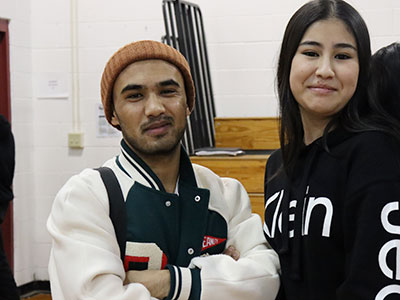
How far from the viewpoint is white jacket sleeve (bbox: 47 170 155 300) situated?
1.35 meters

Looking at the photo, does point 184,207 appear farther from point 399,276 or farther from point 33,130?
point 33,130

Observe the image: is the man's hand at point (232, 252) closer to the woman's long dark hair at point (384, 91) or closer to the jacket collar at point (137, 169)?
the jacket collar at point (137, 169)

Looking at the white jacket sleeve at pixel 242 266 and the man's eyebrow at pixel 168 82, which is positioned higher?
the man's eyebrow at pixel 168 82

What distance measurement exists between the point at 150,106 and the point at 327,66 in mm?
449

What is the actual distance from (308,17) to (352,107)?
0.24 m

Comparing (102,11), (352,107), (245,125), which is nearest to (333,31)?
(352,107)

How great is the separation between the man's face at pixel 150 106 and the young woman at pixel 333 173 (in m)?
0.29

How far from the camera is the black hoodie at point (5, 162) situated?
3043 millimetres

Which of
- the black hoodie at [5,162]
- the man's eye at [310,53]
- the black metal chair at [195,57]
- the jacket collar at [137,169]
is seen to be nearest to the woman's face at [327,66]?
the man's eye at [310,53]

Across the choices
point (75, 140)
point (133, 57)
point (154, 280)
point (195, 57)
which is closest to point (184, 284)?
point (154, 280)

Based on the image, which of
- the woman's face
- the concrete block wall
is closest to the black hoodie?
the concrete block wall

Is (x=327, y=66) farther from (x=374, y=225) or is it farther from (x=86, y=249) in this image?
(x=86, y=249)

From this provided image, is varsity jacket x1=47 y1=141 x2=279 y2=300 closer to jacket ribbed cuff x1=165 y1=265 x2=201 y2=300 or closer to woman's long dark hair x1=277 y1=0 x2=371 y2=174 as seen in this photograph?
jacket ribbed cuff x1=165 y1=265 x2=201 y2=300

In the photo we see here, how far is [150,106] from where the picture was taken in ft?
4.91
